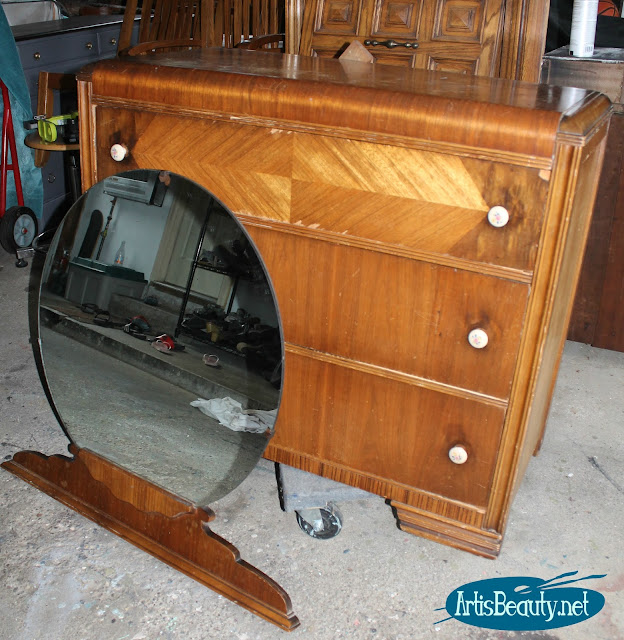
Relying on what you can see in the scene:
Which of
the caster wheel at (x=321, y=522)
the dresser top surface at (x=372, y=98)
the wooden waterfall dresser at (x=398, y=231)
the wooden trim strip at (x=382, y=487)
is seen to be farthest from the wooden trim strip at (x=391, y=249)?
the caster wheel at (x=321, y=522)

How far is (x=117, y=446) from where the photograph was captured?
191cm

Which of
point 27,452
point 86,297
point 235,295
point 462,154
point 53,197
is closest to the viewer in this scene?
point 462,154

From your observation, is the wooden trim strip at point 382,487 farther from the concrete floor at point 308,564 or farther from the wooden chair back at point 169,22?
the wooden chair back at point 169,22

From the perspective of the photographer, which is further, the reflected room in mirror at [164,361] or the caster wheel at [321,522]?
the caster wheel at [321,522]

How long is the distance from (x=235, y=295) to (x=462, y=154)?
59 centimetres

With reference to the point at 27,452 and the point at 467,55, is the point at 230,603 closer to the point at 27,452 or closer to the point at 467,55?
the point at 27,452

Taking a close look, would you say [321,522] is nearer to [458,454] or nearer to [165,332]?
[458,454]

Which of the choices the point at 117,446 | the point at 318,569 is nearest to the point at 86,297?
the point at 117,446

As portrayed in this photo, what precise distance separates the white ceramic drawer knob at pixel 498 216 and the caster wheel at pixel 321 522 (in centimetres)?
92

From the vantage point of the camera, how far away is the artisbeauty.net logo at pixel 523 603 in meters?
1.71

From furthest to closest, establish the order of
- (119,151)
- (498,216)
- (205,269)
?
1. (119,151)
2. (205,269)
3. (498,216)

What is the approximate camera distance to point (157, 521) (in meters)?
1.82

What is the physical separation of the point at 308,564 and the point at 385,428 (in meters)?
0.41

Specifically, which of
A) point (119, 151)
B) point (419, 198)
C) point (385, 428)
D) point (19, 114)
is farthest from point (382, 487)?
point (19, 114)
